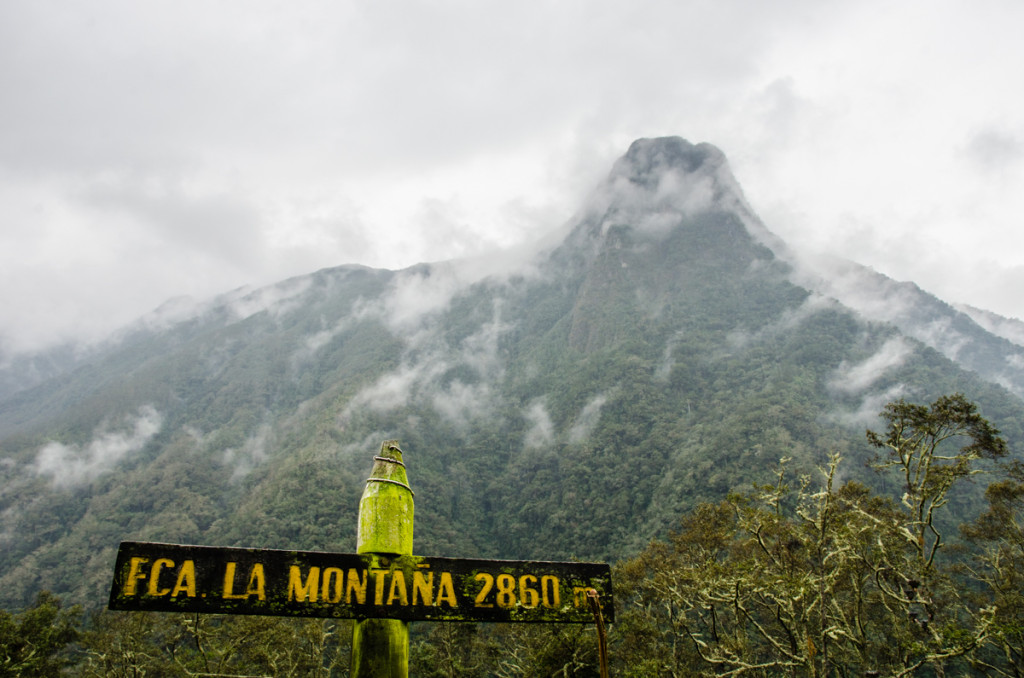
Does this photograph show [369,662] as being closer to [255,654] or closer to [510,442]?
[255,654]

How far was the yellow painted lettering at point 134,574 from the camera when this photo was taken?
2084 millimetres

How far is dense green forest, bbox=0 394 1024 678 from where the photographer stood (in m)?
10.9

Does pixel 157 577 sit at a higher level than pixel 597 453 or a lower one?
lower

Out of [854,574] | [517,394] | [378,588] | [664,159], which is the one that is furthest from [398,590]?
[664,159]

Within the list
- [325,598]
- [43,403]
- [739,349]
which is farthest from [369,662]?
[43,403]

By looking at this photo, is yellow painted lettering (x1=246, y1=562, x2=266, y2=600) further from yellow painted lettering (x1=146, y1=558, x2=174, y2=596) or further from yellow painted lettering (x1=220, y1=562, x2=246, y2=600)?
yellow painted lettering (x1=146, y1=558, x2=174, y2=596)

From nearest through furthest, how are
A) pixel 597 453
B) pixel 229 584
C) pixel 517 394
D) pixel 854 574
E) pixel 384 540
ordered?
pixel 229 584 → pixel 384 540 → pixel 854 574 → pixel 597 453 → pixel 517 394

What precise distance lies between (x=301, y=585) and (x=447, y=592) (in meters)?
0.61

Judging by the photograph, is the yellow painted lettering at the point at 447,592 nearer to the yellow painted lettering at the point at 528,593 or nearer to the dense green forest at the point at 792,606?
the yellow painted lettering at the point at 528,593

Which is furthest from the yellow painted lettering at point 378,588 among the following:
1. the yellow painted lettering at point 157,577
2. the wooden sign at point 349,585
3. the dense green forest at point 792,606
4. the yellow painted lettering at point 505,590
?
the dense green forest at point 792,606

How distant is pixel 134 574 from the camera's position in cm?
211

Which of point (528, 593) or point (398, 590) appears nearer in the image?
point (398, 590)

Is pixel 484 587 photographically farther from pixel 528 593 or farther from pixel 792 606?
pixel 792 606

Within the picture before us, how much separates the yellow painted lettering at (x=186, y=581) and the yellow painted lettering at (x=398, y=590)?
764mm
